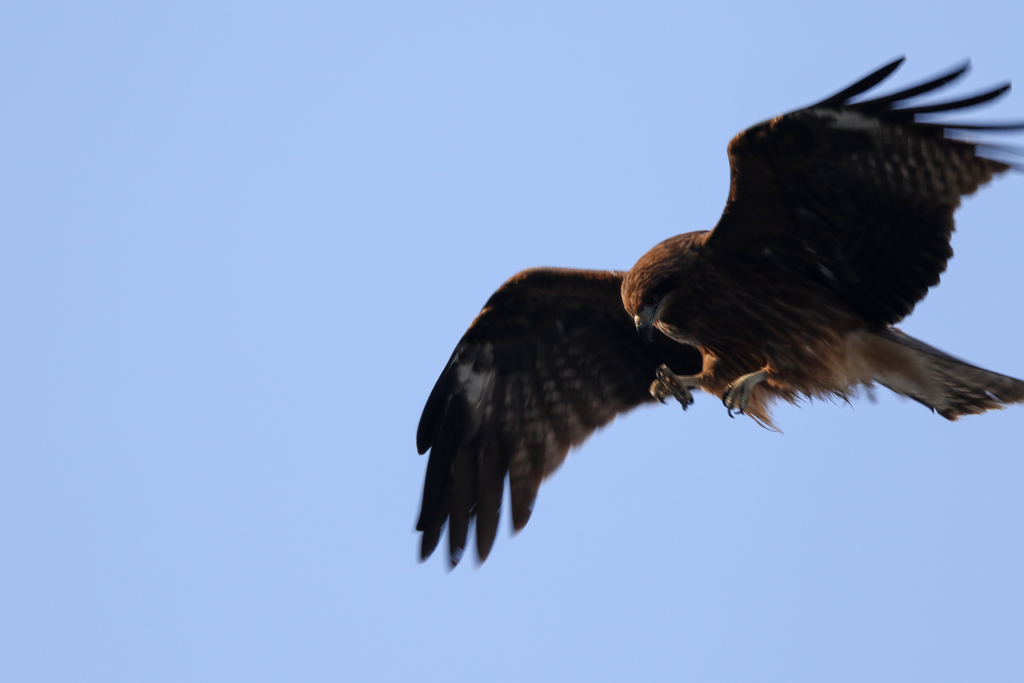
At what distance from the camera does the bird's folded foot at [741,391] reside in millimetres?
6324

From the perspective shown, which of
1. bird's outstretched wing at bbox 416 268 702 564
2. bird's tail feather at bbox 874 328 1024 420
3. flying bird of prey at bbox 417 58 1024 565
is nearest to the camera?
flying bird of prey at bbox 417 58 1024 565

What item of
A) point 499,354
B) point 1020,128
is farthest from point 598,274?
point 1020,128

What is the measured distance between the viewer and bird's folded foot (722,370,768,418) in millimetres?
6324

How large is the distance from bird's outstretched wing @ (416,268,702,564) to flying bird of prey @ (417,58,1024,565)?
0.03 ft

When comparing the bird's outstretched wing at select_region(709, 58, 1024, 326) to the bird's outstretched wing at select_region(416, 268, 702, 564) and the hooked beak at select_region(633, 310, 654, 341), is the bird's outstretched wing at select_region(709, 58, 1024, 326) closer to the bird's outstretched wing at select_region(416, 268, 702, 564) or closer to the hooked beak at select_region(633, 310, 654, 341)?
the hooked beak at select_region(633, 310, 654, 341)

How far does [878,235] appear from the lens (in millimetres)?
5699

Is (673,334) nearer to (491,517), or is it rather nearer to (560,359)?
(560,359)

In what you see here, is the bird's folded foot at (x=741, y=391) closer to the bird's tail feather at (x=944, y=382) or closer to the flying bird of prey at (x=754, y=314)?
the flying bird of prey at (x=754, y=314)

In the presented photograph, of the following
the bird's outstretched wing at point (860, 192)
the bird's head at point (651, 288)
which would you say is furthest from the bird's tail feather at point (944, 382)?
the bird's head at point (651, 288)

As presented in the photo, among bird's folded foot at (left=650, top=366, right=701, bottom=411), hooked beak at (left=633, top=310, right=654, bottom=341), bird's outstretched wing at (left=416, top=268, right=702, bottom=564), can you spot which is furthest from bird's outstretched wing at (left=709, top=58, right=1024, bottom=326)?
bird's outstretched wing at (left=416, top=268, right=702, bottom=564)

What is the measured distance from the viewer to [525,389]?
24.5ft

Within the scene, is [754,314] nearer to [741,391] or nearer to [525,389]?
[741,391]

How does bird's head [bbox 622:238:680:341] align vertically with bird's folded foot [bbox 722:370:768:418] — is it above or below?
above

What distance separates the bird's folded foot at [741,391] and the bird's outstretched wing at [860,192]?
0.71 meters
